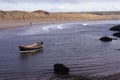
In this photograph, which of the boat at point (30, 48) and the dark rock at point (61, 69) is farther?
the boat at point (30, 48)

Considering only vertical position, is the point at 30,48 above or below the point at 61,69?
below

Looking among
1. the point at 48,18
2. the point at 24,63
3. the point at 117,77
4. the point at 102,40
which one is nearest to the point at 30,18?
the point at 48,18

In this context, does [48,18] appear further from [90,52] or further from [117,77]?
[117,77]

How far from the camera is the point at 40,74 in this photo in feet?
90.0

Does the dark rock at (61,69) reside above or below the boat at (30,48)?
above

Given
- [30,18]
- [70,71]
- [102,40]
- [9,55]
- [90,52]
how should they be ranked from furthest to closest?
[30,18] < [102,40] < [90,52] < [9,55] < [70,71]

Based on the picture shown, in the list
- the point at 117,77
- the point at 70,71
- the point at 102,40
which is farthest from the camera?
the point at 102,40

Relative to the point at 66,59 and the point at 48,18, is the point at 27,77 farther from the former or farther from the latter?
the point at 48,18

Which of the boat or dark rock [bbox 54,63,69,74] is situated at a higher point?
dark rock [bbox 54,63,69,74]

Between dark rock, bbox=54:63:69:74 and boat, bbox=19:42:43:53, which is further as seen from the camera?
boat, bbox=19:42:43:53

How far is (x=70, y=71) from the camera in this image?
28.5m

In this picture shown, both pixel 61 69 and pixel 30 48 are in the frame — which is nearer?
pixel 61 69

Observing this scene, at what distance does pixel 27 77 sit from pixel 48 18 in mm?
122268

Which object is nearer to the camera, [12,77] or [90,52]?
[12,77]
